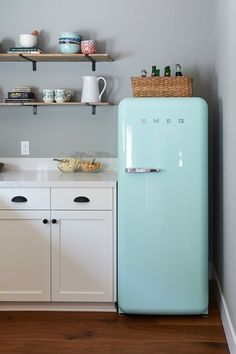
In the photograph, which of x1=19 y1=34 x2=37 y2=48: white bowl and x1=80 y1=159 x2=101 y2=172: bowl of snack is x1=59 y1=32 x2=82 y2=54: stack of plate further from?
x1=80 y1=159 x2=101 y2=172: bowl of snack

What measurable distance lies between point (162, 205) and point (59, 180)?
675 millimetres

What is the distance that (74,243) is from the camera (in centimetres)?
320

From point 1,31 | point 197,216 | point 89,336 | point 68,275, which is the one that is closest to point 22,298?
point 68,275

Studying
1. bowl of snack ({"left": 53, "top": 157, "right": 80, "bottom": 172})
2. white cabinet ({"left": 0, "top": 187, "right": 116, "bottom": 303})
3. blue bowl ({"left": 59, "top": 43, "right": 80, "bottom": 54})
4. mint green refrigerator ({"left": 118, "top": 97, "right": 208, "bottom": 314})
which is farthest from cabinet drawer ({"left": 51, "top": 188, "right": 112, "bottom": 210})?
blue bowl ({"left": 59, "top": 43, "right": 80, "bottom": 54})

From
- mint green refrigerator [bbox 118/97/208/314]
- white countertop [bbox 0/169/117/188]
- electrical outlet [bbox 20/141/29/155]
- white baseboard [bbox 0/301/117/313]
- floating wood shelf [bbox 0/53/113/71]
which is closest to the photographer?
mint green refrigerator [bbox 118/97/208/314]

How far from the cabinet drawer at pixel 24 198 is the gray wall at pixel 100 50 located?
0.67m

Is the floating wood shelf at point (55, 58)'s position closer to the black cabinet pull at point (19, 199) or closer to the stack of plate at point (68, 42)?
the stack of plate at point (68, 42)

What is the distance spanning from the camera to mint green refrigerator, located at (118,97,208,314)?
9.95ft

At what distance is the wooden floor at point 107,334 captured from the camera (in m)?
2.75

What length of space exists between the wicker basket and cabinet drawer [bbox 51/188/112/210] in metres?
0.67

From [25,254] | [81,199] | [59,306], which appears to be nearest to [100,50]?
[81,199]

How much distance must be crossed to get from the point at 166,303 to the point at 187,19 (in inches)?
78.7

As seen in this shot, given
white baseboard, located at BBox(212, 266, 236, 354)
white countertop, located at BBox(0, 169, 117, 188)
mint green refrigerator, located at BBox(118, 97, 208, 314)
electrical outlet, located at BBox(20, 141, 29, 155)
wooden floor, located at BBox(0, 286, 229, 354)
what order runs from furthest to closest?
1. electrical outlet, located at BBox(20, 141, 29, 155)
2. white countertop, located at BBox(0, 169, 117, 188)
3. mint green refrigerator, located at BBox(118, 97, 208, 314)
4. wooden floor, located at BBox(0, 286, 229, 354)
5. white baseboard, located at BBox(212, 266, 236, 354)

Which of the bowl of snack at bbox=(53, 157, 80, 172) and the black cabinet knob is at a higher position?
the bowl of snack at bbox=(53, 157, 80, 172)
